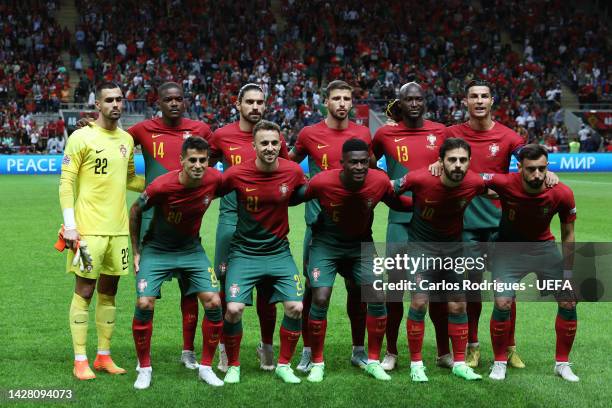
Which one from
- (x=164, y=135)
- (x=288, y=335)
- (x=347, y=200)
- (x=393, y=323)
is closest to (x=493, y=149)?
(x=347, y=200)

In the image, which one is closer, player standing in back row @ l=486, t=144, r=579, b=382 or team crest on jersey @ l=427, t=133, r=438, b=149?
player standing in back row @ l=486, t=144, r=579, b=382

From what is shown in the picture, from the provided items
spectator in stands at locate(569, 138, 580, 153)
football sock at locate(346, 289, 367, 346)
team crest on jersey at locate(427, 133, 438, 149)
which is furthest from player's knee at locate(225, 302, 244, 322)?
spectator in stands at locate(569, 138, 580, 153)

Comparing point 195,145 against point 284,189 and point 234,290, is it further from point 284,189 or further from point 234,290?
point 234,290

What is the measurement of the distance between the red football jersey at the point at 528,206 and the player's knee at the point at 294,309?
6.15 ft

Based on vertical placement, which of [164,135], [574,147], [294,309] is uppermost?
[164,135]

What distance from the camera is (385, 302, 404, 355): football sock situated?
7344 mm

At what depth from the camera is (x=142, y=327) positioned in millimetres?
6668

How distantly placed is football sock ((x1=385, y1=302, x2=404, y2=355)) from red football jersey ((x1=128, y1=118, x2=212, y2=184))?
2.32 meters

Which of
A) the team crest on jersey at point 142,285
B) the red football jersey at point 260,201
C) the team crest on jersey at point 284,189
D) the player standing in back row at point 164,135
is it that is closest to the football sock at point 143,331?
the team crest on jersey at point 142,285

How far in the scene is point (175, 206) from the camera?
22.2 ft

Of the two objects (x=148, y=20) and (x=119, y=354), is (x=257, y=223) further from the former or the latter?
(x=148, y=20)

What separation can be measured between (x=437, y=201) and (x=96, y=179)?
286 cm

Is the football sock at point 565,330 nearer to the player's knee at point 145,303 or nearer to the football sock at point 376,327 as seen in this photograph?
the football sock at point 376,327

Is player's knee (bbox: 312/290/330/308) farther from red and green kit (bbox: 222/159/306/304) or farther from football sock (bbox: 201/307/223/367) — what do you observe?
football sock (bbox: 201/307/223/367)
